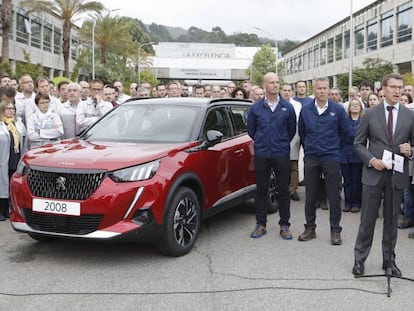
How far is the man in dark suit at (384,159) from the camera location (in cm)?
489

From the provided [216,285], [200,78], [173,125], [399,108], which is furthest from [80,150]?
[200,78]

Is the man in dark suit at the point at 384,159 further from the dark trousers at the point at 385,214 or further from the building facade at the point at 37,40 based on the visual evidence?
the building facade at the point at 37,40

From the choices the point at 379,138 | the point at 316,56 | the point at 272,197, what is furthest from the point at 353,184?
the point at 316,56

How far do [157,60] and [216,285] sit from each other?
8294cm

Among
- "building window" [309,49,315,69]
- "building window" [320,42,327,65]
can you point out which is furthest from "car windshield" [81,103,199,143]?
"building window" [309,49,315,69]

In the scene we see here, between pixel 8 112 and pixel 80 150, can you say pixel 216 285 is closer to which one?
pixel 80 150

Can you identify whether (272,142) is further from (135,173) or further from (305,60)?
(305,60)

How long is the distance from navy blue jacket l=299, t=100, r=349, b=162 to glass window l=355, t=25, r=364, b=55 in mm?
46102

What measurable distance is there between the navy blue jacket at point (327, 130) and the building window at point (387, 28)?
39.0 m

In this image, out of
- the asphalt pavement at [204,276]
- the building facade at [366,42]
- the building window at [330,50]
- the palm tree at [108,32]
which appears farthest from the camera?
the building window at [330,50]

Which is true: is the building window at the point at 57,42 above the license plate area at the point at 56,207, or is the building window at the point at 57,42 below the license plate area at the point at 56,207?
above

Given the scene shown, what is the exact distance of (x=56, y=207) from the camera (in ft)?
16.8

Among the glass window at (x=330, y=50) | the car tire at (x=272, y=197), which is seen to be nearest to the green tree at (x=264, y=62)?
the glass window at (x=330, y=50)

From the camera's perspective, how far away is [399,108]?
16.2ft
